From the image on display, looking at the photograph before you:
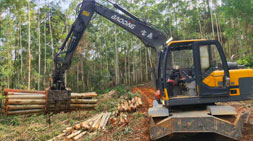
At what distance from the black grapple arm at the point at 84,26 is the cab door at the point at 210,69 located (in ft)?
6.22

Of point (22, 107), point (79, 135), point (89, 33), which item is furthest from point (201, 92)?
point (89, 33)

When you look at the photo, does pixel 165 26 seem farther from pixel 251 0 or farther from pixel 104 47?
pixel 251 0

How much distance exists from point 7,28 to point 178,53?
2546 centimetres

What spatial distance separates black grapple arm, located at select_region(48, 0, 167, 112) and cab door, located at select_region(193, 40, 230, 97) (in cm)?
189

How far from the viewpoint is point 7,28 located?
23750mm

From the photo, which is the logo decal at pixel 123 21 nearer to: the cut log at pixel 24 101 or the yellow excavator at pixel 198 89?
the yellow excavator at pixel 198 89

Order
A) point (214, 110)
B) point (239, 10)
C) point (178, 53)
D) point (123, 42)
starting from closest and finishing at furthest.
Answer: point (214, 110), point (178, 53), point (239, 10), point (123, 42)

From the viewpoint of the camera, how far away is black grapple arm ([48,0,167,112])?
662cm

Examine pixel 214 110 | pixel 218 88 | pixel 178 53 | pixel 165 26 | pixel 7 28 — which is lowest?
pixel 214 110

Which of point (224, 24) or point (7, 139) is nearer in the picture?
point (7, 139)

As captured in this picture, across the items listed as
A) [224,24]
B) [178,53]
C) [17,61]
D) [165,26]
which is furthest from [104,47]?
A: [178,53]

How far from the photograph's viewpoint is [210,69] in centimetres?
461

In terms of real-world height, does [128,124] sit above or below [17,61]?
below

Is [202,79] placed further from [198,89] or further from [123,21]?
[123,21]
